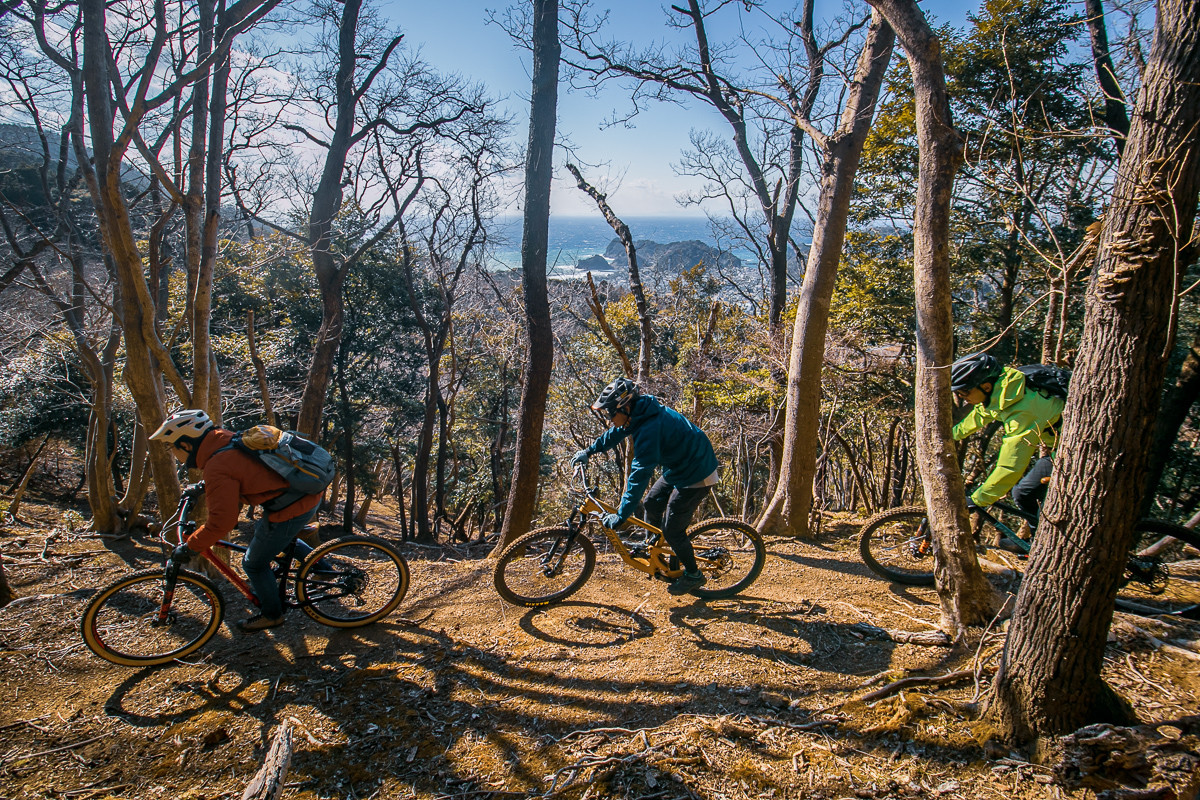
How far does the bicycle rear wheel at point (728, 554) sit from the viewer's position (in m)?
4.85

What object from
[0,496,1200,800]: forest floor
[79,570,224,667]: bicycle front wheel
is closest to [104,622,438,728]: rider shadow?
[0,496,1200,800]: forest floor

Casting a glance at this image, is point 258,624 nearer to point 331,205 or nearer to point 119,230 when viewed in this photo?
point 119,230

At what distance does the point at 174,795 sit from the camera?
2893 mm

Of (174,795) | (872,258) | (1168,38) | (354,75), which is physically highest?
(354,75)

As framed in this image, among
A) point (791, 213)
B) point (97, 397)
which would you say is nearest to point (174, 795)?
point (97, 397)

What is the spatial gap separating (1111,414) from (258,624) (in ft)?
18.5

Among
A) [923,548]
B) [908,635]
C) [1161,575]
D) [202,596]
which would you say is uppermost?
[1161,575]

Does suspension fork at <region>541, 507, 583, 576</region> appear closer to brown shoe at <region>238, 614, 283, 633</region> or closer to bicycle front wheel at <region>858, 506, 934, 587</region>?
brown shoe at <region>238, 614, 283, 633</region>

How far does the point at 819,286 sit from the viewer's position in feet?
19.7

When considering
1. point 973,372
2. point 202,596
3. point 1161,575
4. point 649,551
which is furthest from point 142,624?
point 1161,575

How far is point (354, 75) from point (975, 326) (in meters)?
13.5

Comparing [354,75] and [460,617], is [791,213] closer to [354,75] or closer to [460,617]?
[354,75]

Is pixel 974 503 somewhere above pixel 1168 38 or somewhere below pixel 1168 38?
below

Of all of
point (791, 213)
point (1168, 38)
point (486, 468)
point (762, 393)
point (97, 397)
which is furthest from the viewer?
point (486, 468)
